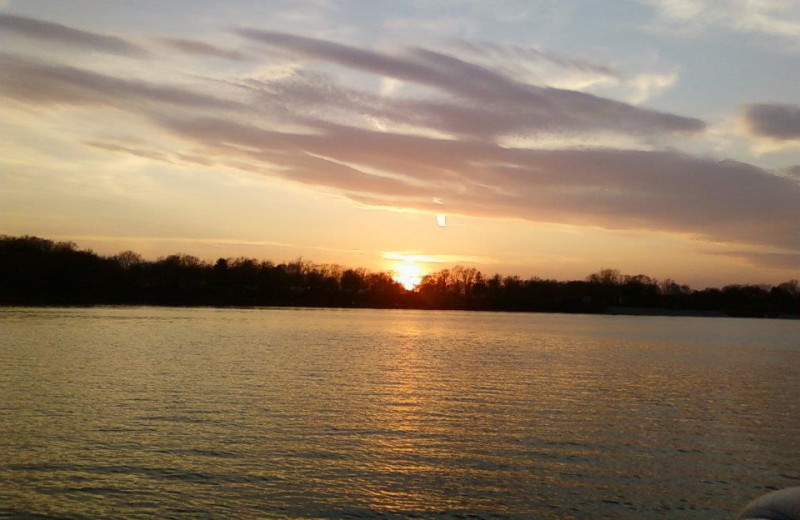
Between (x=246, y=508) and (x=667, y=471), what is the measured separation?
12.0 meters

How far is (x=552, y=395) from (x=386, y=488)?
18580 mm

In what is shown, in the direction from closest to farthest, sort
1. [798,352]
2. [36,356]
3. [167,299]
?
[36,356] < [798,352] < [167,299]

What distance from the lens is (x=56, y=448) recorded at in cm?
2131

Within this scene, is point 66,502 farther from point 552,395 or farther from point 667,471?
→ point 552,395

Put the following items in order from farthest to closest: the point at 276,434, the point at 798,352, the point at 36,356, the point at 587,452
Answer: the point at 798,352 → the point at 36,356 → the point at 276,434 → the point at 587,452

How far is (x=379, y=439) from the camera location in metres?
24.0

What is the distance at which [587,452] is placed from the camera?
22.6m

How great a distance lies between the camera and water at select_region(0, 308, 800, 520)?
17.3 m

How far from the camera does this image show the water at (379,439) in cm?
1727

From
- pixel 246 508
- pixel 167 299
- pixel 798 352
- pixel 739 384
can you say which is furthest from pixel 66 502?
pixel 167 299

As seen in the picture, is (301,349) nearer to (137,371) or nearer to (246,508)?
(137,371)

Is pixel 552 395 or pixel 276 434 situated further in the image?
pixel 552 395

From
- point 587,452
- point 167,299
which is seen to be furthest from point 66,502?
point 167,299

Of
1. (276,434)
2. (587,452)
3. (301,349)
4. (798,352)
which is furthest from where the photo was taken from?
(798,352)
